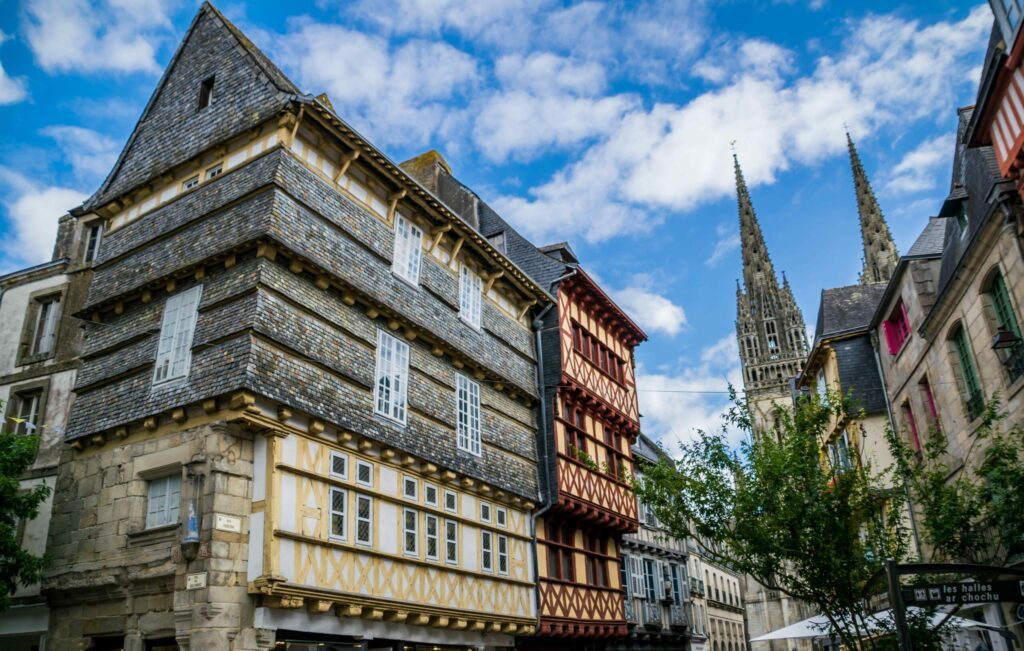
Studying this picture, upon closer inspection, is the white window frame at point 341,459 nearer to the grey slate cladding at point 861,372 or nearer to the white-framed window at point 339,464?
the white-framed window at point 339,464

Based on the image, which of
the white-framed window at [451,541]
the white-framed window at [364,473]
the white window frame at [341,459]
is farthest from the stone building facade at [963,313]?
the white window frame at [341,459]

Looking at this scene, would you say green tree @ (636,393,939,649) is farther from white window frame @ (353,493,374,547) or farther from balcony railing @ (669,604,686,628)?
balcony railing @ (669,604,686,628)

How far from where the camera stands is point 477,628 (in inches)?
596

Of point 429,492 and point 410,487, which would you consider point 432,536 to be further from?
point 410,487

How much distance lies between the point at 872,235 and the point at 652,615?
6396 cm

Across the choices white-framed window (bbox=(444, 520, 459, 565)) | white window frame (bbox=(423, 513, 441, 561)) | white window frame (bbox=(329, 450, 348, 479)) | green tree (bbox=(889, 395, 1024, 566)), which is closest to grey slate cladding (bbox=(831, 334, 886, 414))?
green tree (bbox=(889, 395, 1024, 566))

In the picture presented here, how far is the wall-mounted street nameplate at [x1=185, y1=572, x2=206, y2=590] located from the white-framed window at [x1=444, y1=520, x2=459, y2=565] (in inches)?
203

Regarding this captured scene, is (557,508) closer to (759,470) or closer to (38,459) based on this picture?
(759,470)

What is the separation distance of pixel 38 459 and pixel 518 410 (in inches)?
376

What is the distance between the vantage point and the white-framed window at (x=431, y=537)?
1413 cm

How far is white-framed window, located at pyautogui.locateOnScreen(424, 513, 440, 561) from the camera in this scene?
1413 cm

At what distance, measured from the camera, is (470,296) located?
57.0ft

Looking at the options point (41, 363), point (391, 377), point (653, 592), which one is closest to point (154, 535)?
point (391, 377)

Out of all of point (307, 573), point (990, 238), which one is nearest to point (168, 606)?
point (307, 573)
